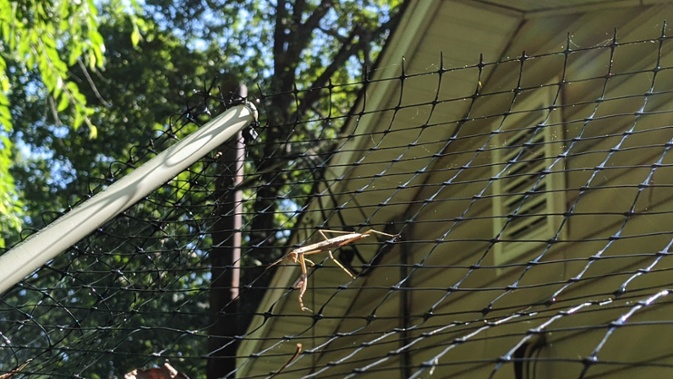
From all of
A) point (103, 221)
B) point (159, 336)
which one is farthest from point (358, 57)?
point (103, 221)

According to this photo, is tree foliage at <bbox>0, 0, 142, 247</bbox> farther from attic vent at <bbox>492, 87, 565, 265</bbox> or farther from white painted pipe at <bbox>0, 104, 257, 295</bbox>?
attic vent at <bbox>492, 87, 565, 265</bbox>

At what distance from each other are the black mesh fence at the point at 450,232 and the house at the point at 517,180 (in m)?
0.01

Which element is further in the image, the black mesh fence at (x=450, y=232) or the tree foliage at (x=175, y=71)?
the tree foliage at (x=175, y=71)

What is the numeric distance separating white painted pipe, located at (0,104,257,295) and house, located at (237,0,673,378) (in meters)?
0.42

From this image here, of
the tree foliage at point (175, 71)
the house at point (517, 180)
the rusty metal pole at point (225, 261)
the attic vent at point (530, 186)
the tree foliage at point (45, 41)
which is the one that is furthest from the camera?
the tree foliage at point (175, 71)

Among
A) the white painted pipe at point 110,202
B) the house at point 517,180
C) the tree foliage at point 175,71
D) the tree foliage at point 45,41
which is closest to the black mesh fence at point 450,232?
the house at point 517,180

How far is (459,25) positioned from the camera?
159 inches

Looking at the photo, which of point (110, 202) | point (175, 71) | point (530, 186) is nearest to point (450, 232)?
point (530, 186)

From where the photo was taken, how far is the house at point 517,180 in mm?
2885

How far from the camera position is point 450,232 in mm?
3617

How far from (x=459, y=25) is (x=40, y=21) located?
2.19m

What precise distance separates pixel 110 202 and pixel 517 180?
2.21 m

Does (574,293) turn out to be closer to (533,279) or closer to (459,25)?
(533,279)

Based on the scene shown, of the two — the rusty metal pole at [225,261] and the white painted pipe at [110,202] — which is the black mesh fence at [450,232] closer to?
the rusty metal pole at [225,261]
